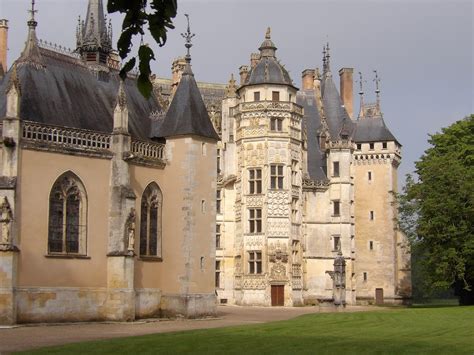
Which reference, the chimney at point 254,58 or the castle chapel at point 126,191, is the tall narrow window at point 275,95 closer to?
the castle chapel at point 126,191

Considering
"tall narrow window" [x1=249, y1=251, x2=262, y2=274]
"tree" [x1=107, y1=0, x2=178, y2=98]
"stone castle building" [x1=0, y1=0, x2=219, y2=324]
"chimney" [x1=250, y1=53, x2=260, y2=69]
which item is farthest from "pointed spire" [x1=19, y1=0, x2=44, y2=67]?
"tree" [x1=107, y1=0, x2=178, y2=98]

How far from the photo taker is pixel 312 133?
188ft

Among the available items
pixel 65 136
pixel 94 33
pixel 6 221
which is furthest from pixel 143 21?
pixel 94 33

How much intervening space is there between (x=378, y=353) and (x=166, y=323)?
15.0m

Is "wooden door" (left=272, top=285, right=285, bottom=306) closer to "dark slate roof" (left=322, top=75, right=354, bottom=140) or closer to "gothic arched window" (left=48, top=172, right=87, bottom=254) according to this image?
"dark slate roof" (left=322, top=75, right=354, bottom=140)

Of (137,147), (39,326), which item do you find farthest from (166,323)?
(137,147)

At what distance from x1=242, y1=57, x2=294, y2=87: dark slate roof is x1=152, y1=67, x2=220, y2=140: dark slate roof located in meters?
15.4

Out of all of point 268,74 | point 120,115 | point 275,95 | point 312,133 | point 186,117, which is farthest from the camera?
point 312,133

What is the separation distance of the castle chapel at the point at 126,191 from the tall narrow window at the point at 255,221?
0.23ft

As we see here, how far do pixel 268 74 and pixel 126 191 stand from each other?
21.6 metres

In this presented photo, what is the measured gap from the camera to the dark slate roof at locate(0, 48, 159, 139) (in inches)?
1224

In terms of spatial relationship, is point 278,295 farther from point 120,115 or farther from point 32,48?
point 32,48

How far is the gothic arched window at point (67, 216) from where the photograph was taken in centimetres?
2967

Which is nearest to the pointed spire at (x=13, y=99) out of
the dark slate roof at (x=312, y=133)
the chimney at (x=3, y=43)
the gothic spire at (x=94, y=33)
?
the gothic spire at (x=94, y=33)
